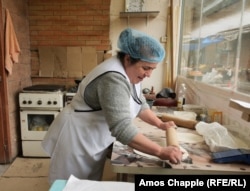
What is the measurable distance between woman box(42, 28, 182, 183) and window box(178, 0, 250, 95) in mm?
662

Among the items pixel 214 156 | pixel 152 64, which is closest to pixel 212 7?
pixel 152 64

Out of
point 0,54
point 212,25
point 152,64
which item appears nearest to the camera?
point 152,64

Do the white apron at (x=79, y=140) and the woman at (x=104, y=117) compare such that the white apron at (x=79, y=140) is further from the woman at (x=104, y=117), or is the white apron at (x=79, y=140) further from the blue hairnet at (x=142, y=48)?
the blue hairnet at (x=142, y=48)

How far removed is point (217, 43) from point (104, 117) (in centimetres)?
135

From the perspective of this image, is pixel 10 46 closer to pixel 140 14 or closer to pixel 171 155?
pixel 140 14

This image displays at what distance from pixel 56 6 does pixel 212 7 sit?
2.01 m

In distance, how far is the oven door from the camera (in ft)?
9.04

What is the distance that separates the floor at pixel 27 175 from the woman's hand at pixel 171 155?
3.86 ft

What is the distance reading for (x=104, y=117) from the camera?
122 centimetres

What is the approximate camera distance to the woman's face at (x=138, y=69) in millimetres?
1138

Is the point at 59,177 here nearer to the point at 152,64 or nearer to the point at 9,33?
the point at 152,64

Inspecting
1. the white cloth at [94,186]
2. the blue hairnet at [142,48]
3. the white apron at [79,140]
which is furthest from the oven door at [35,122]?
the white cloth at [94,186]

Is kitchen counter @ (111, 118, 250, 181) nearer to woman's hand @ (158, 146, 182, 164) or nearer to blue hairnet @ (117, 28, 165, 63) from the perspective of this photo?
woman's hand @ (158, 146, 182, 164)

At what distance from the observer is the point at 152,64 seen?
3.74ft
